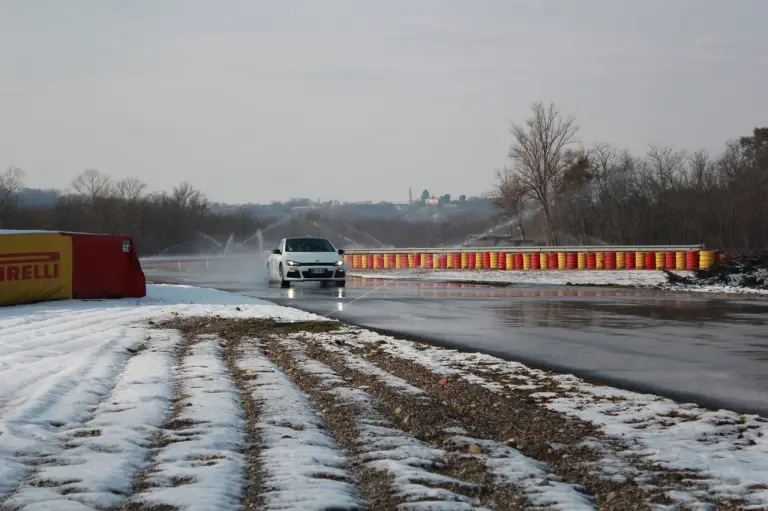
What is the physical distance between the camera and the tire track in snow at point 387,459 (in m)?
4.63

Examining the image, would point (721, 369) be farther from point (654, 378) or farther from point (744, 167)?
point (744, 167)

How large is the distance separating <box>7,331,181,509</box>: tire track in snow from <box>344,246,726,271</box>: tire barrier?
30079mm

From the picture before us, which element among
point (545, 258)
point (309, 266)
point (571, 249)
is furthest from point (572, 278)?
point (309, 266)

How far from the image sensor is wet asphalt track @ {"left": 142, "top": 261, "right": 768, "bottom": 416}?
9.10 m

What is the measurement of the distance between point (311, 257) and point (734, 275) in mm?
14948

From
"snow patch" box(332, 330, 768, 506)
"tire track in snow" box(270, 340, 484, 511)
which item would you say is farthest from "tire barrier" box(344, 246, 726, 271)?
"tire track in snow" box(270, 340, 484, 511)

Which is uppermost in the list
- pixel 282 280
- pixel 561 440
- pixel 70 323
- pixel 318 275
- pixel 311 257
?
→ pixel 311 257

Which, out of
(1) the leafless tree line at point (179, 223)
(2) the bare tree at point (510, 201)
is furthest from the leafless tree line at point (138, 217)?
(2) the bare tree at point (510, 201)

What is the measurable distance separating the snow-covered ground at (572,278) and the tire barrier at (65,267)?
1513 centimetres

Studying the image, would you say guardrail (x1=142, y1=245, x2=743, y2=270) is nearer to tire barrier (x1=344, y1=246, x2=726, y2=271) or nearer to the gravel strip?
tire barrier (x1=344, y1=246, x2=726, y2=271)

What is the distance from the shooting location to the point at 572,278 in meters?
33.3

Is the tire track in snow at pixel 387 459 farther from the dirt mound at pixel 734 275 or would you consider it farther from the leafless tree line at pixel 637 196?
the leafless tree line at pixel 637 196

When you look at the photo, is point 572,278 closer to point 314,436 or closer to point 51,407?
point 51,407

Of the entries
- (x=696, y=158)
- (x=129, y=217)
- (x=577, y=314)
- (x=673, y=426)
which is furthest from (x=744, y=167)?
(x=129, y=217)
